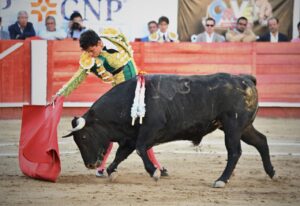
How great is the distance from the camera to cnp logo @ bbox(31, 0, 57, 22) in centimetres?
1206

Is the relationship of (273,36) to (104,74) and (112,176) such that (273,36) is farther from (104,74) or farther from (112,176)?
(112,176)

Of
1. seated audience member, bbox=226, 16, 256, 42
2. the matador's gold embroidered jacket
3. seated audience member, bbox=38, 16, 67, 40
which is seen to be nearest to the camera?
the matador's gold embroidered jacket

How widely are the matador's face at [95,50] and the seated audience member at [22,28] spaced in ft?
17.4

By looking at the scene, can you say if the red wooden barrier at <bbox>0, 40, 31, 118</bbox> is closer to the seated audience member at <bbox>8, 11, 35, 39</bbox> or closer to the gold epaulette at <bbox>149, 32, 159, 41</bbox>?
the seated audience member at <bbox>8, 11, 35, 39</bbox>

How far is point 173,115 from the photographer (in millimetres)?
5672

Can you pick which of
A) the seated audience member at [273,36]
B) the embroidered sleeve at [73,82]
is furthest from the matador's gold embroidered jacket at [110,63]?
the seated audience member at [273,36]

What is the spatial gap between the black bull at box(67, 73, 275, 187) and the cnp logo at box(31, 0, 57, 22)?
6529 mm

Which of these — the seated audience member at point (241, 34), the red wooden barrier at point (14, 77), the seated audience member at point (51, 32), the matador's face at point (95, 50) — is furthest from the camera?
the seated audience member at point (241, 34)

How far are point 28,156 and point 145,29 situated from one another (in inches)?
254

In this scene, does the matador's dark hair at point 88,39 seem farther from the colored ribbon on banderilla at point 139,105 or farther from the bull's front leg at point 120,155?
the bull's front leg at point 120,155

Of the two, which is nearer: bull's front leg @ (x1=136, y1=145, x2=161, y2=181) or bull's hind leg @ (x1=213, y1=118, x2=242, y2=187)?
bull's front leg @ (x1=136, y1=145, x2=161, y2=181)

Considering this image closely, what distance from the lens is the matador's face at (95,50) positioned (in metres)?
5.78

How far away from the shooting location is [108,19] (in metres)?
12.1

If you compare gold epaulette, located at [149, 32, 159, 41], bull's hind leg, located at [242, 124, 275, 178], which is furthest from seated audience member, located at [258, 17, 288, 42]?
bull's hind leg, located at [242, 124, 275, 178]
